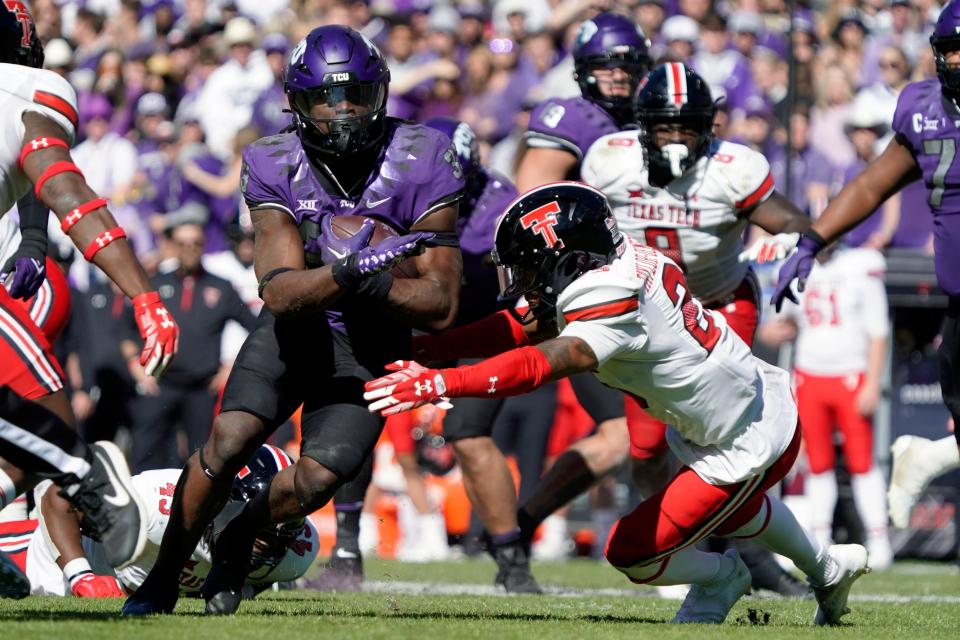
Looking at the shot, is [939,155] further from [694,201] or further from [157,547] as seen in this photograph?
[157,547]

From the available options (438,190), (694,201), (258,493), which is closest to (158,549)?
(258,493)

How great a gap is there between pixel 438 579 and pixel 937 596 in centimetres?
244

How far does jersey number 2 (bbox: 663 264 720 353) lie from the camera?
514 cm

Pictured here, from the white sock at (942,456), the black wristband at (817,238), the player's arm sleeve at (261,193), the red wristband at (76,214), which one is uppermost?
the red wristband at (76,214)

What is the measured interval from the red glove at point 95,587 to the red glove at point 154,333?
2.06m

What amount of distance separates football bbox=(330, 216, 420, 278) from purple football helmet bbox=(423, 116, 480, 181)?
2.19 metres

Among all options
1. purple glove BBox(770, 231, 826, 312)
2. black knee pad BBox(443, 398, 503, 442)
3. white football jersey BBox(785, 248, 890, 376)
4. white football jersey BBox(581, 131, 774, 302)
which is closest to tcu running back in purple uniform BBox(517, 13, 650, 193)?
white football jersey BBox(581, 131, 774, 302)

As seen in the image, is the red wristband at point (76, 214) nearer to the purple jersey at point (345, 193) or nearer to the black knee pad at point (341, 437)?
the purple jersey at point (345, 193)

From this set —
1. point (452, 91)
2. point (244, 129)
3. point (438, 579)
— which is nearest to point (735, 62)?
point (452, 91)

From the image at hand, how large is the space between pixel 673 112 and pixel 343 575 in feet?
8.69

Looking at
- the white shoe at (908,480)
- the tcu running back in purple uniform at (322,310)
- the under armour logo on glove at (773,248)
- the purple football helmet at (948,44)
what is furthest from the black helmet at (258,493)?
the white shoe at (908,480)

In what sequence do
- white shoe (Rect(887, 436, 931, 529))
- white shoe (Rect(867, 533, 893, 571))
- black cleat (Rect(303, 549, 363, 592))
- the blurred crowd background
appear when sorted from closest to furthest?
black cleat (Rect(303, 549, 363, 592))
white shoe (Rect(887, 436, 931, 529))
white shoe (Rect(867, 533, 893, 571))
the blurred crowd background

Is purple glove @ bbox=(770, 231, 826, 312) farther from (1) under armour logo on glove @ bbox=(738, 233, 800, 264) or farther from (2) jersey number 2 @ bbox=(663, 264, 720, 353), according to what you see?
(2) jersey number 2 @ bbox=(663, 264, 720, 353)

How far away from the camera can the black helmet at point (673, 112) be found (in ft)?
21.0
